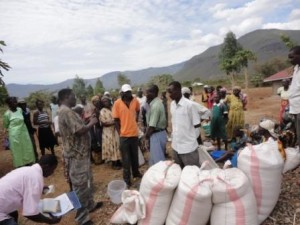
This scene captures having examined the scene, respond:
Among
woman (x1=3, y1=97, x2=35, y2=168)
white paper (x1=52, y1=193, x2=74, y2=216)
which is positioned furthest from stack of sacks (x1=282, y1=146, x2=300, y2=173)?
woman (x1=3, y1=97, x2=35, y2=168)

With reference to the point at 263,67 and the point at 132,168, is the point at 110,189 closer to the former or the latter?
the point at 132,168

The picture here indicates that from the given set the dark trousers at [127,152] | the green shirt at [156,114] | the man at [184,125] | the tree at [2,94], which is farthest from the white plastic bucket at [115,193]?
the tree at [2,94]

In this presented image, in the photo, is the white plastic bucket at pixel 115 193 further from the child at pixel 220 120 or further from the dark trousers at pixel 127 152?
the child at pixel 220 120

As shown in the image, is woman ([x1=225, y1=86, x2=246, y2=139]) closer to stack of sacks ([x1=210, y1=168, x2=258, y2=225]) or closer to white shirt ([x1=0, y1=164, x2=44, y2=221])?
stack of sacks ([x1=210, y1=168, x2=258, y2=225])

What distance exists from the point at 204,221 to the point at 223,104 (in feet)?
12.8

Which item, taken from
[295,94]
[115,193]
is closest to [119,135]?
[115,193]

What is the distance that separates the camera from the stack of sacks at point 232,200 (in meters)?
2.85

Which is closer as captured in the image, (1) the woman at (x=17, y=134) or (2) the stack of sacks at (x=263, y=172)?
(2) the stack of sacks at (x=263, y=172)

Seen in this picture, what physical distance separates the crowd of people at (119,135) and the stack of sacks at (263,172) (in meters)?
0.69

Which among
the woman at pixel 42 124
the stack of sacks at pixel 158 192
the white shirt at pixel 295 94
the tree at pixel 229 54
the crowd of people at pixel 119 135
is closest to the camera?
the crowd of people at pixel 119 135

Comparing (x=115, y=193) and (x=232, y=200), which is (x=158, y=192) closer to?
(x=232, y=200)

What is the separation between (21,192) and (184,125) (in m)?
1.86

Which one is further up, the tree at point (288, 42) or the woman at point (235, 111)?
the tree at point (288, 42)

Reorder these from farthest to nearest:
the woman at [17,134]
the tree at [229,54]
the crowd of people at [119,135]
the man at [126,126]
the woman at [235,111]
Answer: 1. the tree at [229,54]
2. the woman at [235,111]
3. the woman at [17,134]
4. the man at [126,126]
5. the crowd of people at [119,135]
